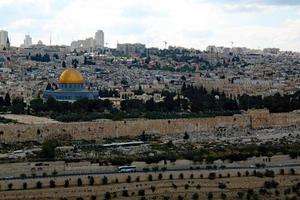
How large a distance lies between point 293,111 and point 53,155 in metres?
24.1

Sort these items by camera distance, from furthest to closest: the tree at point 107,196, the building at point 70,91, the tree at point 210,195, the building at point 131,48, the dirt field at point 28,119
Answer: the building at point 131,48 < the building at point 70,91 < the dirt field at point 28,119 < the tree at point 210,195 < the tree at point 107,196

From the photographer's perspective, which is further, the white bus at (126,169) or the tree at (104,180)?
the white bus at (126,169)

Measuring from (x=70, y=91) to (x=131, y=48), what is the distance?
298 ft

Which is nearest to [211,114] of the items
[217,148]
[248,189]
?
[217,148]

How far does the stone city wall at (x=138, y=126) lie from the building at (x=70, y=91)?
42.9ft

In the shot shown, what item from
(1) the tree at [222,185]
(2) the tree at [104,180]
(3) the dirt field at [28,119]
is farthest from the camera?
(3) the dirt field at [28,119]

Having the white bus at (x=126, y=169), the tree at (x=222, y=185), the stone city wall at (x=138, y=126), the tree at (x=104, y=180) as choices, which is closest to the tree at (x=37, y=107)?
the stone city wall at (x=138, y=126)

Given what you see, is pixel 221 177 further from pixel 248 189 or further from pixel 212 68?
pixel 212 68

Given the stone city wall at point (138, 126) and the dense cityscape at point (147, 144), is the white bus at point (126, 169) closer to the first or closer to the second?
the dense cityscape at point (147, 144)

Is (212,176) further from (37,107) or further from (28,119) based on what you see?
(37,107)

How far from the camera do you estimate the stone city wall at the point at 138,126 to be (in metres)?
40.6

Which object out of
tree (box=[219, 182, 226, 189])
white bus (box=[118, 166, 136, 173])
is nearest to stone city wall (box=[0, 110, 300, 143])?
white bus (box=[118, 166, 136, 173])

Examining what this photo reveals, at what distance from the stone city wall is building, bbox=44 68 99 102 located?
42.9 ft

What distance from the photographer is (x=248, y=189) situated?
93.1 ft
